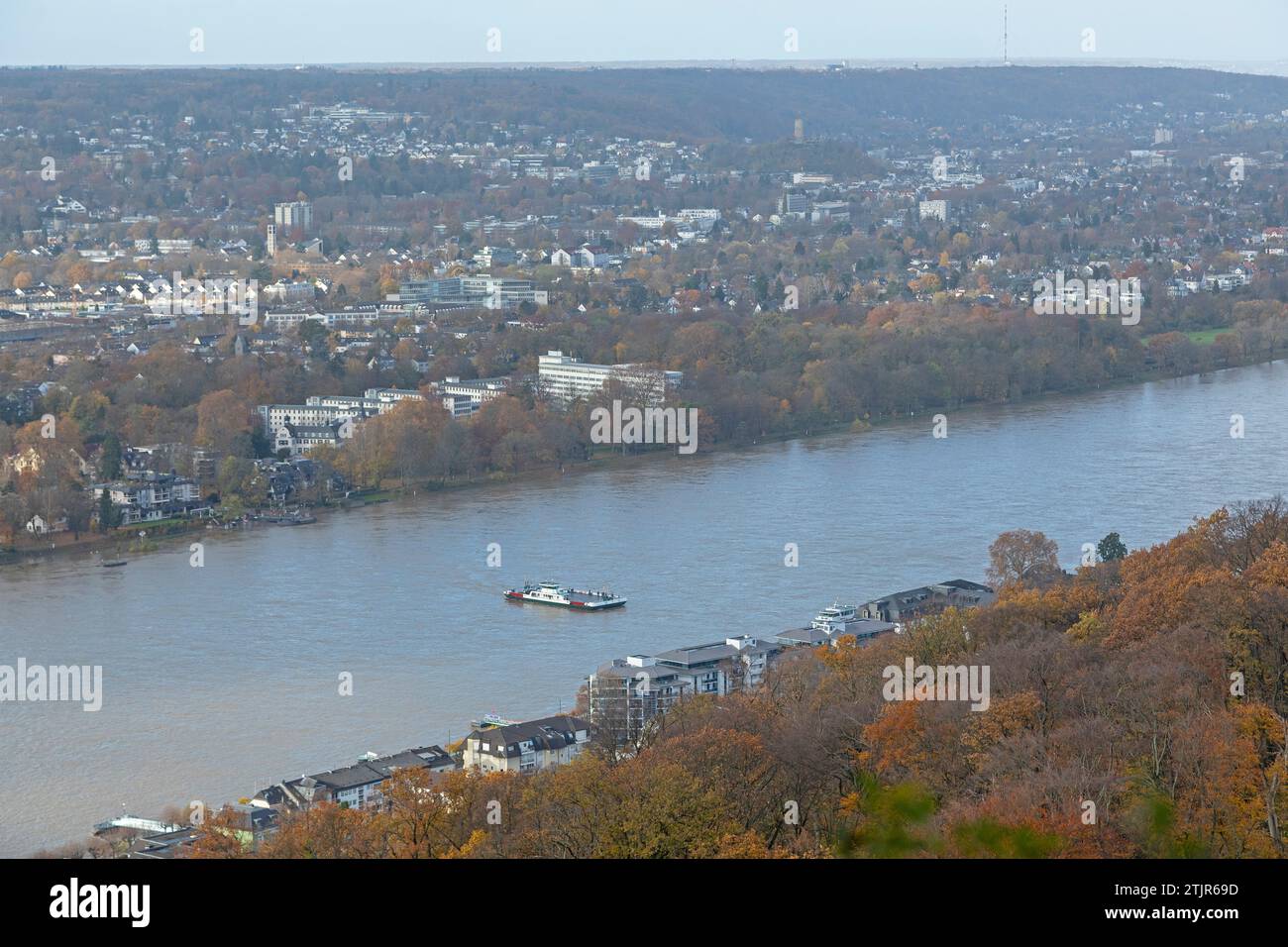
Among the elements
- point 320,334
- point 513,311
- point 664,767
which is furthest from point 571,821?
point 513,311

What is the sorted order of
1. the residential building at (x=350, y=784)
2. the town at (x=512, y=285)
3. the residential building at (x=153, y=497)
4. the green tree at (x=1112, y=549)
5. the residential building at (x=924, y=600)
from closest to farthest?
the residential building at (x=350, y=784)
the residential building at (x=924, y=600)
the green tree at (x=1112, y=549)
the residential building at (x=153, y=497)
the town at (x=512, y=285)

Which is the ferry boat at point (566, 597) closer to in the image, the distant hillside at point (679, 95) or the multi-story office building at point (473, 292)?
the multi-story office building at point (473, 292)

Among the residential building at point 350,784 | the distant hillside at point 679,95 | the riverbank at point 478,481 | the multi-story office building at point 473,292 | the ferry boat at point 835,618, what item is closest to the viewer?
the residential building at point 350,784

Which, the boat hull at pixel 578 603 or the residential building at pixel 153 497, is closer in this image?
the boat hull at pixel 578 603

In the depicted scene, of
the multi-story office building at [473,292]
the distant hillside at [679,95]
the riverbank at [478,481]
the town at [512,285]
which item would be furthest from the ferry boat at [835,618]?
the distant hillside at [679,95]

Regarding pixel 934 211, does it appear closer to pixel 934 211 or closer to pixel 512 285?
pixel 934 211

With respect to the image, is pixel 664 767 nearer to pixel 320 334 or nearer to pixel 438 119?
pixel 320 334
